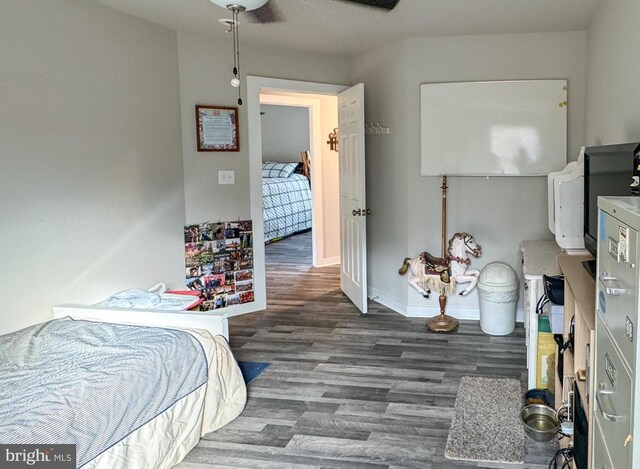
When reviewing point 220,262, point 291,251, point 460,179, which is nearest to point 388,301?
point 460,179

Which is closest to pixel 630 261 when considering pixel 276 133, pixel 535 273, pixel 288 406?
pixel 535 273

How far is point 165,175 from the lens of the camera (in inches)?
166

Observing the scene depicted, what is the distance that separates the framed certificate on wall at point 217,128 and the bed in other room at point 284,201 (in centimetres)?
403

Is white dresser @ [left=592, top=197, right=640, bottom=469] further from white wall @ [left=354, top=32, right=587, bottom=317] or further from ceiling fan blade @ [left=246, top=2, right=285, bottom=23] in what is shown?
white wall @ [left=354, top=32, right=587, bottom=317]

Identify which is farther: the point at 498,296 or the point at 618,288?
the point at 498,296

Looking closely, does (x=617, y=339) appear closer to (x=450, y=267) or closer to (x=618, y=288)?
(x=618, y=288)

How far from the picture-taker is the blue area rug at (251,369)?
354 centimetres

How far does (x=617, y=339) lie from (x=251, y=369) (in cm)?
272

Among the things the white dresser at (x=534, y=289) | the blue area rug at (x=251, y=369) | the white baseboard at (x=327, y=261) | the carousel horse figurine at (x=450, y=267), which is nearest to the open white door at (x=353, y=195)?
the carousel horse figurine at (x=450, y=267)

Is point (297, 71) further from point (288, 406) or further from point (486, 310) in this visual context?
point (288, 406)

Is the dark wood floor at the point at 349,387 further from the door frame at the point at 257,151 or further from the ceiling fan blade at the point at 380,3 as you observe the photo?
the ceiling fan blade at the point at 380,3

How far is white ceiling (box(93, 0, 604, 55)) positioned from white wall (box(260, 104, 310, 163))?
627 centimetres

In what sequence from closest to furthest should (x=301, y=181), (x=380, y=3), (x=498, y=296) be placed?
1. (x=380, y=3)
2. (x=498, y=296)
3. (x=301, y=181)

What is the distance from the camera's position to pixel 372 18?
3.91 meters
